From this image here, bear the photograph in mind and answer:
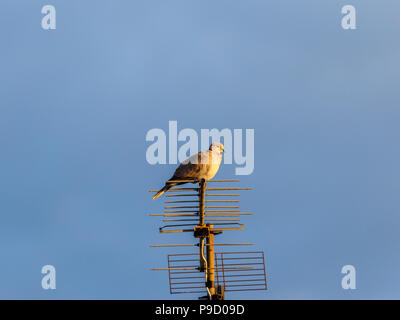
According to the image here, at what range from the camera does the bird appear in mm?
14055

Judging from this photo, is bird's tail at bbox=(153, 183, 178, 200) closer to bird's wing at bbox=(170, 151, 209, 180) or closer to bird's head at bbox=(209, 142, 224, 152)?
bird's wing at bbox=(170, 151, 209, 180)

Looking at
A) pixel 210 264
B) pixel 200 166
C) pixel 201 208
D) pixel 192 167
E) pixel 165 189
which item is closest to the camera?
pixel 210 264

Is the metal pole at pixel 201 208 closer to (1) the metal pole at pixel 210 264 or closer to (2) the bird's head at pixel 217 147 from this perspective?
(1) the metal pole at pixel 210 264

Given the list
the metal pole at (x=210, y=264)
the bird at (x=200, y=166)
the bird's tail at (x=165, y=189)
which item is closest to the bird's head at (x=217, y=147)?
the bird at (x=200, y=166)

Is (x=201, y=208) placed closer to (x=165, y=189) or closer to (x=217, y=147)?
(x=165, y=189)

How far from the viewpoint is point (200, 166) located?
14.1 metres

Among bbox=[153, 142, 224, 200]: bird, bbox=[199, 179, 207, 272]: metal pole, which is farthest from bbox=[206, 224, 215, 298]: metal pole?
bbox=[153, 142, 224, 200]: bird

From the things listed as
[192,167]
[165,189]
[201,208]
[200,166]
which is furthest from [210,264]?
[165,189]

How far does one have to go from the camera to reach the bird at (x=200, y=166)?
46.1 feet
